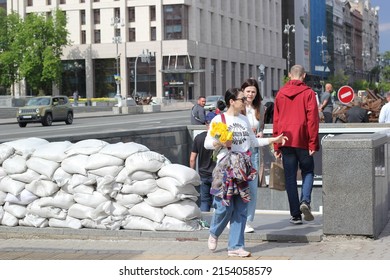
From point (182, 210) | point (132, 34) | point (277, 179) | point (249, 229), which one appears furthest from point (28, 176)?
point (132, 34)

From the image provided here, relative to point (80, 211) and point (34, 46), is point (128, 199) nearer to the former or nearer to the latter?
point (80, 211)

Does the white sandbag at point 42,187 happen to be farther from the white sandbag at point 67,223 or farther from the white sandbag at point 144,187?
the white sandbag at point 144,187

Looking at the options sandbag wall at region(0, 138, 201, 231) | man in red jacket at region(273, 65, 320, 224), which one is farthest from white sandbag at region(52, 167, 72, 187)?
man in red jacket at region(273, 65, 320, 224)

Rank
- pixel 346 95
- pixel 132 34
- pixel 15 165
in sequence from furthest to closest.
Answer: pixel 132 34
pixel 346 95
pixel 15 165

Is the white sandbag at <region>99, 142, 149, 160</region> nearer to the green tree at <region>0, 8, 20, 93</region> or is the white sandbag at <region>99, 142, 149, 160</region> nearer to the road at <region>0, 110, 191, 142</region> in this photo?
the road at <region>0, 110, 191, 142</region>

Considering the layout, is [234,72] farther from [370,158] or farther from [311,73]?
[370,158]

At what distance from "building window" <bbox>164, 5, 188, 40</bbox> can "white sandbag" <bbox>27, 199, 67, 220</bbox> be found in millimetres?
88377

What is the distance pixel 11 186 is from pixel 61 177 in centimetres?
66

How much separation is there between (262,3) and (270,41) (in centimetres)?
642

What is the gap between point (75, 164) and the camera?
10047mm

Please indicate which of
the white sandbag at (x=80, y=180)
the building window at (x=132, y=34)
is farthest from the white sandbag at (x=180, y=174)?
the building window at (x=132, y=34)

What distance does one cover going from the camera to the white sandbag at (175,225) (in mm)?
9547

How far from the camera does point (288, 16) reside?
139500mm

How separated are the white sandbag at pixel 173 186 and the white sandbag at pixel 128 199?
0.95 ft
